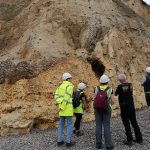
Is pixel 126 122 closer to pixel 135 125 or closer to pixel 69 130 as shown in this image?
pixel 135 125

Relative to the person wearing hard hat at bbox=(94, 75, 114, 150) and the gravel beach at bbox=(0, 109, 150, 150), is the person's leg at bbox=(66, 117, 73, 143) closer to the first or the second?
the gravel beach at bbox=(0, 109, 150, 150)

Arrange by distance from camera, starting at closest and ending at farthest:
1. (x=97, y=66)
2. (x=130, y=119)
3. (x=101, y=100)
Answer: (x=101, y=100)
(x=130, y=119)
(x=97, y=66)

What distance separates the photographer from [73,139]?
1160cm

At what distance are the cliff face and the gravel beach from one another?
3.12 feet

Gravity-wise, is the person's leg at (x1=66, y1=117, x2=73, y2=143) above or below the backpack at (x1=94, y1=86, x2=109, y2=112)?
below

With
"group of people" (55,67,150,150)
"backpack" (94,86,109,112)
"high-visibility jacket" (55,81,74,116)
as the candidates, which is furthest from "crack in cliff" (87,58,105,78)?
"backpack" (94,86,109,112)

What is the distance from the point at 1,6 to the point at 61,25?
7063 millimetres

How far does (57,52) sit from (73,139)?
6050 millimetres

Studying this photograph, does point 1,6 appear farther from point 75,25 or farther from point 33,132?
point 33,132

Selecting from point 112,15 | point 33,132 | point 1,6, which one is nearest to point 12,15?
point 1,6

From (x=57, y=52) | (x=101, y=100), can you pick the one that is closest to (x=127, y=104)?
(x=101, y=100)

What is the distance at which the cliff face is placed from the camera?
1435 cm

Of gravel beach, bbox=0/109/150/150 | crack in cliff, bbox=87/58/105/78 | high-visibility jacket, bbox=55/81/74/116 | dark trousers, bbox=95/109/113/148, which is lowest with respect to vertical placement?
gravel beach, bbox=0/109/150/150

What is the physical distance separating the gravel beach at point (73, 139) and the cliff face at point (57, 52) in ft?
3.12
